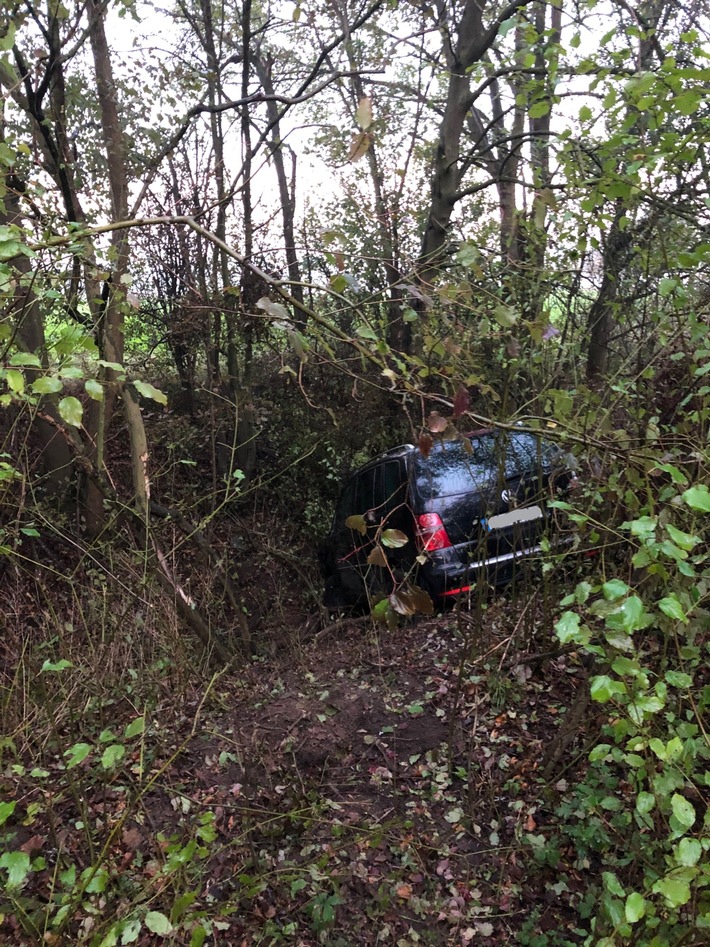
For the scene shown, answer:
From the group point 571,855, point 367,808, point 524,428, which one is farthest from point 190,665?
point 524,428

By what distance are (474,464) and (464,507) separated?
43 cm

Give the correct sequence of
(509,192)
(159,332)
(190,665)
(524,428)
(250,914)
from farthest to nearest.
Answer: (509,192) < (159,332) < (190,665) < (250,914) < (524,428)

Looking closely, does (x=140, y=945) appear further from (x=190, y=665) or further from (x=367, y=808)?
(x=190, y=665)

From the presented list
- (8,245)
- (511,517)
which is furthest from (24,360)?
(511,517)

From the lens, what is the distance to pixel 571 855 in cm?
333

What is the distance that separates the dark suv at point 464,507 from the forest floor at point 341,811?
1.64 ft

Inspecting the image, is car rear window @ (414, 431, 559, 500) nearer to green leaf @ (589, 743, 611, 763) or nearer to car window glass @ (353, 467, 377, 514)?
car window glass @ (353, 467, 377, 514)

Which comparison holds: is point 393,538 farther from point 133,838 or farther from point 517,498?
point 517,498

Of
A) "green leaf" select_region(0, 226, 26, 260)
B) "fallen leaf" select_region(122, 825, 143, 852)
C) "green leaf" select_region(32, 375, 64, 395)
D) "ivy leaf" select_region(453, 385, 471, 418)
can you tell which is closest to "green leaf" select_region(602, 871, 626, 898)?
"ivy leaf" select_region(453, 385, 471, 418)

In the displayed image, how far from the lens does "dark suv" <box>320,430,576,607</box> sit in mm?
4109

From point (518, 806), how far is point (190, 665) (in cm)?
272

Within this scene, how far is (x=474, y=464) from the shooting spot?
17.2 feet

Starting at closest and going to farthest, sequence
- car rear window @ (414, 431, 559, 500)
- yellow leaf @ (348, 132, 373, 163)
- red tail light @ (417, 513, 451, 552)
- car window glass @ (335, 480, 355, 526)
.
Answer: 1. yellow leaf @ (348, 132, 373, 163)
2. car rear window @ (414, 431, 559, 500)
3. red tail light @ (417, 513, 451, 552)
4. car window glass @ (335, 480, 355, 526)

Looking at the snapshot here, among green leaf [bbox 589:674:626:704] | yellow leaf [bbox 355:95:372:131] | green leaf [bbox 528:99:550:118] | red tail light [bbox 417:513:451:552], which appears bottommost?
red tail light [bbox 417:513:451:552]
